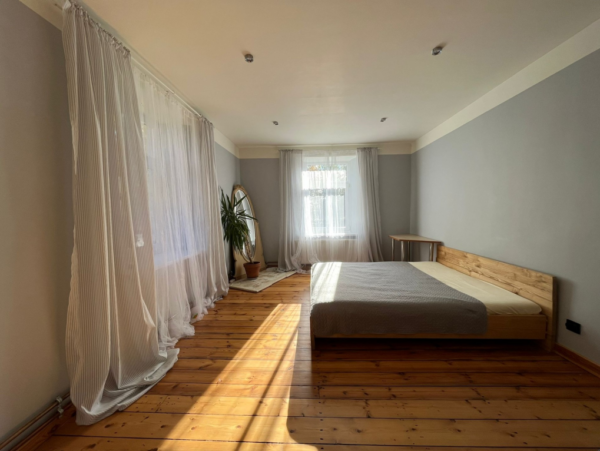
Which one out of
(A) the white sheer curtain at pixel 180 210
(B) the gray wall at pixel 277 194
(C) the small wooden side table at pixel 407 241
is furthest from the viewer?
(B) the gray wall at pixel 277 194

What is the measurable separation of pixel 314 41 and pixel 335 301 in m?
2.15

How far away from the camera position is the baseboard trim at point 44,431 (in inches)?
46.8

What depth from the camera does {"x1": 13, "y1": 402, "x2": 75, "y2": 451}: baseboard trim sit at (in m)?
1.19

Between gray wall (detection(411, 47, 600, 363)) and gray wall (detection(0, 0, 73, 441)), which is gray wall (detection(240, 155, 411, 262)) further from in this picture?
gray wall (detection(0, 0, 73, 441))

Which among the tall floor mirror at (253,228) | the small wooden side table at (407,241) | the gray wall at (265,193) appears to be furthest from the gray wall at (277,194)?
the small wooden side table at (407,241)

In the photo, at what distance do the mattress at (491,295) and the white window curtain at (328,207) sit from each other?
1.92 metres

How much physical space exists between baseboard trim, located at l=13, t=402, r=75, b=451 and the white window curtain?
3541 mm

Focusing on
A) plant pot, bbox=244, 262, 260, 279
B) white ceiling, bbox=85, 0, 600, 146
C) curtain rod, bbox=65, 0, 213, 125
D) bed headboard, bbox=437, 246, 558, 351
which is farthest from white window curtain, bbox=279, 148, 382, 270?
curtain rod, bbox=65, 0, 213, 125

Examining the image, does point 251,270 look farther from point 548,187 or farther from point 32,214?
point 548,187

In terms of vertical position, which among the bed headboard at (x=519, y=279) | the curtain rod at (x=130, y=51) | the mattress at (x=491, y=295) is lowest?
the mattress at (x=491, y=295)

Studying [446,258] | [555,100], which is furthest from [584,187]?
[446,258]

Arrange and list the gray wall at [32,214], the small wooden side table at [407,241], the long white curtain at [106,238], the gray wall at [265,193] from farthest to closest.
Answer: the gray wall at [265,193]
the small wooden side table at [407,241]
the long white curtain at [106,238]
the gray wall at [32,214]

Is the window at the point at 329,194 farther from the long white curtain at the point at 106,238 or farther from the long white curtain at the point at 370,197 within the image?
the long white curtain at the point at 106,238

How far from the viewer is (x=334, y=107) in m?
2.96
